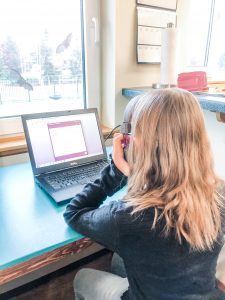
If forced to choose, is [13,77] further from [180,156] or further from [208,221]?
[208,221]

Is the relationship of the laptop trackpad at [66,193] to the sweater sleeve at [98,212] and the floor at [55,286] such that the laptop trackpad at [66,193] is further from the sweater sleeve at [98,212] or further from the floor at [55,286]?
the floor at [55,286]

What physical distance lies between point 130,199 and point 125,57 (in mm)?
994

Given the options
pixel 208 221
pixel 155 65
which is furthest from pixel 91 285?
pixel 155 65

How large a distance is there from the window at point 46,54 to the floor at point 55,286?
896mm

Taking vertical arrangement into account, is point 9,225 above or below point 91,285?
above

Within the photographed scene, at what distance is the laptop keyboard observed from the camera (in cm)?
99

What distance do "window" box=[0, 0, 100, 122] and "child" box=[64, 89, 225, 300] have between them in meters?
0.82

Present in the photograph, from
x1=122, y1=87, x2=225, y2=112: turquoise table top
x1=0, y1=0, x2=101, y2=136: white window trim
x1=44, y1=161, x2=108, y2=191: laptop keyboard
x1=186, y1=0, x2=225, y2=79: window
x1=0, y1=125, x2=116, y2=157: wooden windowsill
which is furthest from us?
x1=186, y1=0, x2=225, y2=79: window

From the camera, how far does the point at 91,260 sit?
63.5 inches

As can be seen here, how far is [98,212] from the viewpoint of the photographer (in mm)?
706

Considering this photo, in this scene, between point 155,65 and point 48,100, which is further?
point 155,65

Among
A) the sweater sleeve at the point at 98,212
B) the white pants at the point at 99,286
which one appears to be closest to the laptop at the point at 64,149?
the sweater sleeve at the point at 98,212

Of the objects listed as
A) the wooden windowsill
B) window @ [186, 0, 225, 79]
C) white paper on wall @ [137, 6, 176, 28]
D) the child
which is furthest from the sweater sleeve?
window @ [186, 0, 225, 79]

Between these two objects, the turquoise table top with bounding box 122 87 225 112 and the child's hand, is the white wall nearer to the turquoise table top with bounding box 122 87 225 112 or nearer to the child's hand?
the turquoise table top with bounding box 122 87 225 112
